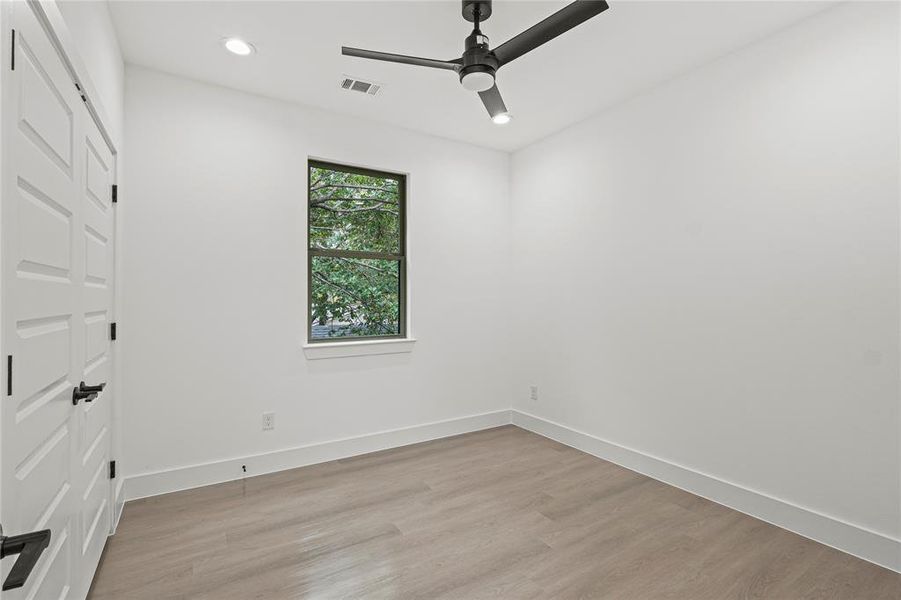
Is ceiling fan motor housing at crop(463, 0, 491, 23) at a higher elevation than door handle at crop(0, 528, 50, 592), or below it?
higher

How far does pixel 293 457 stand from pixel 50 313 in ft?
7.38

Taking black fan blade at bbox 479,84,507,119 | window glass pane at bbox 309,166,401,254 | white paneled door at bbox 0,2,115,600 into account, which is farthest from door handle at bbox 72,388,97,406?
black fan blade at bbox 479,84,507,119

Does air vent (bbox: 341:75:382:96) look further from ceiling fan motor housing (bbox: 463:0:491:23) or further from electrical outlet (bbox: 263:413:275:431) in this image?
electrical outlet (bbox: 263:413:275:431)

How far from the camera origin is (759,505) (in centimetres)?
257

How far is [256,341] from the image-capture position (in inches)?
126

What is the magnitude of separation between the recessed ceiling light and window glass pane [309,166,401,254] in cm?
100

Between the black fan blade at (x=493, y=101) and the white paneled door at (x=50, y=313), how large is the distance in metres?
1.79

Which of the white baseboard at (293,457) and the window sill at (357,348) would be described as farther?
the window sill at (357,348)

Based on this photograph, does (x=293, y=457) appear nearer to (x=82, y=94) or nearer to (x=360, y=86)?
(x=82, y=94)

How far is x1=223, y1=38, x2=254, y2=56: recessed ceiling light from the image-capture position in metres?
2.55

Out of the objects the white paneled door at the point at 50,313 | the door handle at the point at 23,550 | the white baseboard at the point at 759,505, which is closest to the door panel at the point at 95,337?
the white paneled door at the point at 50,313

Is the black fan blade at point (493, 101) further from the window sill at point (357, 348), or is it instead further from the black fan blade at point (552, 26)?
the window sill at point (357, 348)

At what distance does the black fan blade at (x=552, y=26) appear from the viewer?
5.89 feet

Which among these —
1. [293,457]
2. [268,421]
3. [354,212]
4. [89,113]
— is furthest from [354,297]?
[89,113]
